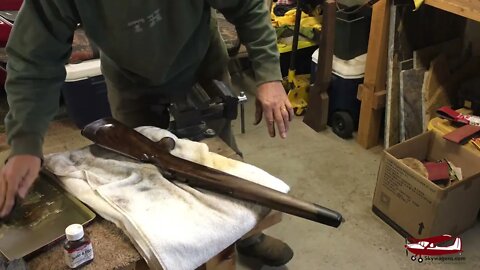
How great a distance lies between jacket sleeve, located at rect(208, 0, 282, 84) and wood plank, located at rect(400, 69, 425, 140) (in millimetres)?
978

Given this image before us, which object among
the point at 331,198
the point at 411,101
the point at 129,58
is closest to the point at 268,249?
the point at 331,198

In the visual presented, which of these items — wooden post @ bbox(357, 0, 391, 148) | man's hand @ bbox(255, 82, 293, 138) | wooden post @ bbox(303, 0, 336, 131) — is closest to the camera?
man's hand @ bbox(255, 82, 293, 138)

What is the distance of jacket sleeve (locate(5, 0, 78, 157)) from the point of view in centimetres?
99

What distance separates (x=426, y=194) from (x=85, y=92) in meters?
1.53

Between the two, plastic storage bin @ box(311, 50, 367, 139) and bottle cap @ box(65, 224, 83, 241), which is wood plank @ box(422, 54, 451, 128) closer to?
plastic storage bin @ box(311, 50, 367, 139)

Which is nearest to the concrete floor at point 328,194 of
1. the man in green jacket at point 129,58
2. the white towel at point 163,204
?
the man in green jacket at point 129,58

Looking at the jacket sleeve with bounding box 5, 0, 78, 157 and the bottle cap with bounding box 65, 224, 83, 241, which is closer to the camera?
the bottle cap with bounding box 65, 224, 83, 241

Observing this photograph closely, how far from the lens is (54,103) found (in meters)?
1.05

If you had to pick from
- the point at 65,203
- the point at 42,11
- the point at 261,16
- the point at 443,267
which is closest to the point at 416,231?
the point at 443,267

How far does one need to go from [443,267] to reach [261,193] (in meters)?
1.01

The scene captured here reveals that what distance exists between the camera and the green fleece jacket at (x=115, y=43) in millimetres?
1002

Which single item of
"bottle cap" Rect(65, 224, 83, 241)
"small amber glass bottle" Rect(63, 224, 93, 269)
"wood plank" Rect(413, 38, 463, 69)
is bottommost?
"wood plank" Rect(413, 38, 463, 69)

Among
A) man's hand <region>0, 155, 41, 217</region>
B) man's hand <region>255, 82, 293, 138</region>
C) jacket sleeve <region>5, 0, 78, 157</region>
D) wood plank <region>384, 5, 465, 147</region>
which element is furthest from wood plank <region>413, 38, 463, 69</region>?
man's hand <region>0, 155, 41, 217</region>

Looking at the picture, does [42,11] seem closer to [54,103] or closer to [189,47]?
[54,103]
